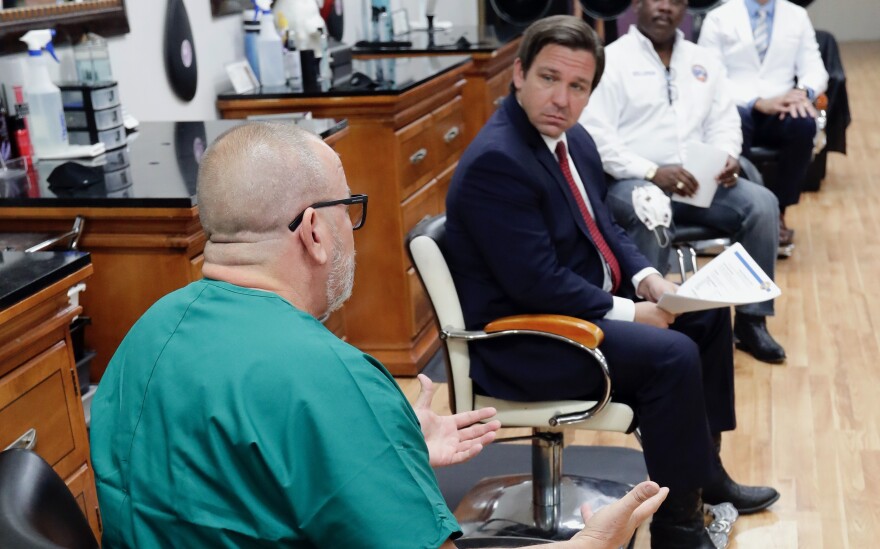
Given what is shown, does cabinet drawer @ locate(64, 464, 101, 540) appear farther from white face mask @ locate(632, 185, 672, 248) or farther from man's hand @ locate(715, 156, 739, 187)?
man's hand @ locate(715, 156, 739, 187)

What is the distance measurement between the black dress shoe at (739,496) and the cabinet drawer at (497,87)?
2.23 m

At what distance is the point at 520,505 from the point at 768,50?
294 centimetres

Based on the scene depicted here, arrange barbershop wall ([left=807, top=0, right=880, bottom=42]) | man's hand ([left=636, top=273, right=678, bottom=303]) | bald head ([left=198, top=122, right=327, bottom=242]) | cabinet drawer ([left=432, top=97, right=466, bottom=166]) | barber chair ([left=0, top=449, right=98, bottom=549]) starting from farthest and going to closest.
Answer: barbershop wall ([left=807, top=0, right=880, bottom=42]) < cabinet drawer ([left=432, top=97, right=466, bottom=166]) < man's hand ([left=636, top=273, right=678, bottom=303]) < bald head ([left=198, top=122, right=327, bottom=242]) < barber chair ([left=0, top=449, right=98, bottom=549])

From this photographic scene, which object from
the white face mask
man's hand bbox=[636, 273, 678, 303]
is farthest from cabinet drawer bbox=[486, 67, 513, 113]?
man's hand bbox=[636, 273, 678, 303]

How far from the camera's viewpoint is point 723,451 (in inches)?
122

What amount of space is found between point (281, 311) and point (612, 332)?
131 centimetres

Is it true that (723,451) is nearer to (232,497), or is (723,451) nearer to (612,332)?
(612,332)

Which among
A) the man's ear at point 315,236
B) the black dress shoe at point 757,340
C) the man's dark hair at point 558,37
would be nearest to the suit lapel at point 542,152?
the man's dark hair at point 558,37

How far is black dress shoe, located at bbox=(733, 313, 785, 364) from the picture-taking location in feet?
12.2

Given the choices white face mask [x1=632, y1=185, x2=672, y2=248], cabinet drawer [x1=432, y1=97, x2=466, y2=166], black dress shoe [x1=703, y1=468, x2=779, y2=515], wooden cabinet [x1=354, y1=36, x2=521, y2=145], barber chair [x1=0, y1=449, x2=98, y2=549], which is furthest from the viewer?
wooden cabinet [x1=354, y1=36, x2=521, y2=145]

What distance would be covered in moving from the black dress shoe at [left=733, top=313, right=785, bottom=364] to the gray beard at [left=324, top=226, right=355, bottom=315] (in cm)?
269

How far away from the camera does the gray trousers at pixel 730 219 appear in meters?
3.49

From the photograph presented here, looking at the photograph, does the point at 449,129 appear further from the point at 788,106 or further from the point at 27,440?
the point at 27,440

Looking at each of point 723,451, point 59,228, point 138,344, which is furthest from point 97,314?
point 723,451
